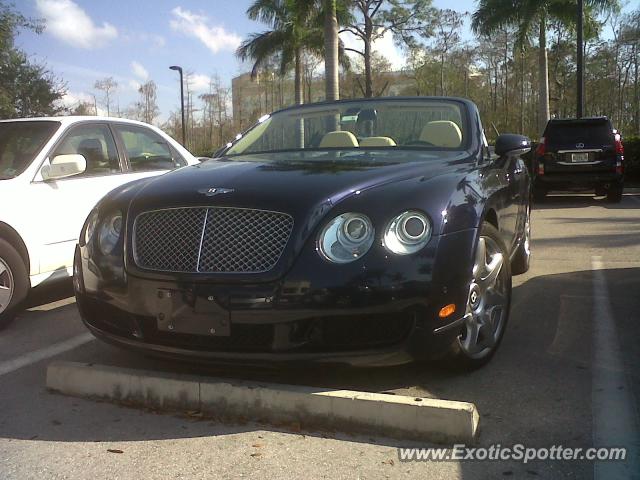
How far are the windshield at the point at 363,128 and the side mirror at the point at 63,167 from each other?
1318 mm

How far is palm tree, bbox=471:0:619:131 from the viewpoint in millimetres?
21625

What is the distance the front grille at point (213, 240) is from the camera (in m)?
2.73

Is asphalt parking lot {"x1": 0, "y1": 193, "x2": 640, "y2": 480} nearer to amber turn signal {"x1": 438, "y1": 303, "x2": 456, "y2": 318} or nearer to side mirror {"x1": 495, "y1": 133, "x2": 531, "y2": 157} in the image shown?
amber turn signal {"x1": 438, "y1": 303, "x2": 456, "y2": 318}

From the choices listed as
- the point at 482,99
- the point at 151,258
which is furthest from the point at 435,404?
the point at 482,99

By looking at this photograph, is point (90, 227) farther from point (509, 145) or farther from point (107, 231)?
point (509, 145)

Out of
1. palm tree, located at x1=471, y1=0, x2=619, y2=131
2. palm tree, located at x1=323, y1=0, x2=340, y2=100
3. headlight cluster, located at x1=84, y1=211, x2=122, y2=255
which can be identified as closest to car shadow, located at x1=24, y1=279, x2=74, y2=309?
headlight cluster, located at x1=84, y1=211, x2=122, y2=255

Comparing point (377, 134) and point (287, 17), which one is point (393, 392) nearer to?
point (377, 134)

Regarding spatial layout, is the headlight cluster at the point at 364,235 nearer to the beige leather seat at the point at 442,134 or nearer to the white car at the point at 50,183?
the beige leather seat at the point at 442,134

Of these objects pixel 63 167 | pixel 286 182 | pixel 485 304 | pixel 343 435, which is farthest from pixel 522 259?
pixel 63 167

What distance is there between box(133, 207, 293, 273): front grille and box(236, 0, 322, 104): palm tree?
24.4 metres

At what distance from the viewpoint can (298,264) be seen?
2652mm

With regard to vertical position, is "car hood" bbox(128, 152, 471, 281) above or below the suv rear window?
below

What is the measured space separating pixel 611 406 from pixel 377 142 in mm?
2110

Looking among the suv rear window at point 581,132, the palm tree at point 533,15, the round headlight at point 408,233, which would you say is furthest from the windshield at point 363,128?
the palm tree at point 533,15
